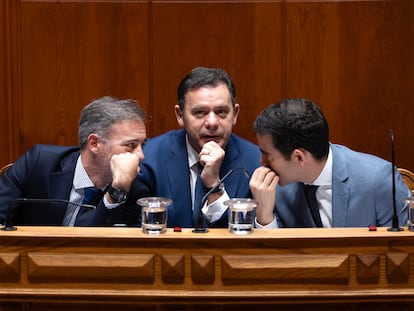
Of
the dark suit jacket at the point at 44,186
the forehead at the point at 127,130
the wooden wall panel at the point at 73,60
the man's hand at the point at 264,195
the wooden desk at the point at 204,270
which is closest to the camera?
the wooden desk at the point at 204,270

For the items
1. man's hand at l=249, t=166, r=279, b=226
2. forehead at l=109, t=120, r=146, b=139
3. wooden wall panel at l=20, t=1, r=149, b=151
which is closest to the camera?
man's hand at l=249, t=166, r=279, b=226

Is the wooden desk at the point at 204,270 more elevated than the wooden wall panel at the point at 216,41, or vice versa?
the wooden wall panel at the point at 216,41

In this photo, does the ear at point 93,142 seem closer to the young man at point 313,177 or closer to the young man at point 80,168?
the young man at point 80,168

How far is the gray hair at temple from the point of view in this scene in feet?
9.82

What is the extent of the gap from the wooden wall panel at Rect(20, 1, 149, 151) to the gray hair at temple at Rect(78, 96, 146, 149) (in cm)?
88

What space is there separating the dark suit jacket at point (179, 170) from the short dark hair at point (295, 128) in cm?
27

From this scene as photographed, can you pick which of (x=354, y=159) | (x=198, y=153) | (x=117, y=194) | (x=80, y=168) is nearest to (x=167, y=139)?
(x=198, y=153)

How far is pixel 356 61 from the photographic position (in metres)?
3.93

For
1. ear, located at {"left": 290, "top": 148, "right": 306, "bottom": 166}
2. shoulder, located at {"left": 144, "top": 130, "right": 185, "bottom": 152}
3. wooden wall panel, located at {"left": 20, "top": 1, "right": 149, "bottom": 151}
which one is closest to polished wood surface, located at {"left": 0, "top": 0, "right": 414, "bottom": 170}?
wooden wall panel, located at {"left": 20, "top": 1, "right": 149, "bottom": 151}

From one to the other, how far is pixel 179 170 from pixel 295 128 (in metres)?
0.49

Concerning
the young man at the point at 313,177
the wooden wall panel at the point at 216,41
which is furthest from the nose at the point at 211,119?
the wooden wall panel at the point at 216,41

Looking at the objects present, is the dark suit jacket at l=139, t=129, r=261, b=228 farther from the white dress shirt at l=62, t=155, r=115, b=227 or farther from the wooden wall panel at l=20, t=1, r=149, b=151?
the wooden wall panel at l=20, t=1, r=149, b=151

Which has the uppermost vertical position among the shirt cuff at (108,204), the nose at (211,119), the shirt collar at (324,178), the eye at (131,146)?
the nose at (211,119)

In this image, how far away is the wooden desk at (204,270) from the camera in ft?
7.41
